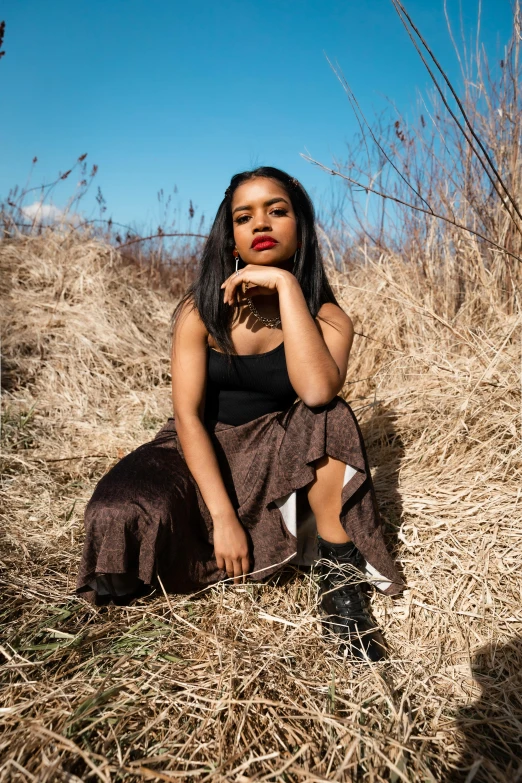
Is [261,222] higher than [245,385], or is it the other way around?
[261,222]

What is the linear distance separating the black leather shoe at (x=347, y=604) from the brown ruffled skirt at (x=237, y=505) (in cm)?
7

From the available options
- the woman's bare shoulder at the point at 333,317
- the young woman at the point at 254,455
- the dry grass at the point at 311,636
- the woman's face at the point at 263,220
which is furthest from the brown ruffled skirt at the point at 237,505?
the woman's face at the point at 263,220

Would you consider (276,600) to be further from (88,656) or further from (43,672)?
(43,672)

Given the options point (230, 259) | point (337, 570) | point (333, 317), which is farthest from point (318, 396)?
point (230, 259)

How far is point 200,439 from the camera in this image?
161cm

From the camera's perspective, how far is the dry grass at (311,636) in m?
1.04

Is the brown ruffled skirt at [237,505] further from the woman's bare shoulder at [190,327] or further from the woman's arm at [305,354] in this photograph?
the woman's bare shoulder at [190,327]

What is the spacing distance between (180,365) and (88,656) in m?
0.85

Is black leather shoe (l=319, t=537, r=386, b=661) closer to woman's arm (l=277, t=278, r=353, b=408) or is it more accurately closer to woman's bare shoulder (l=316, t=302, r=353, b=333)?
woman's arm (l=277, t=278, r=353, b=408)

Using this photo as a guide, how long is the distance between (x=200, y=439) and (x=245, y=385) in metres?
0.26

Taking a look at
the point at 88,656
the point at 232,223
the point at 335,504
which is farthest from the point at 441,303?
the point at 88,656

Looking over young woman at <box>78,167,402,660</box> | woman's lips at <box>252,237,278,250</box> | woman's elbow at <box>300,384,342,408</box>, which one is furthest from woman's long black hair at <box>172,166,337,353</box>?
woman's elbow at <box>300,384,342,408</box>

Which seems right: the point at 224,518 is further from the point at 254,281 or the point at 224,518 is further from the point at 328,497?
the point at 254,281

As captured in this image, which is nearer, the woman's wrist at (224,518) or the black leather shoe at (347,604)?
the black leather shoe at (347,604)
